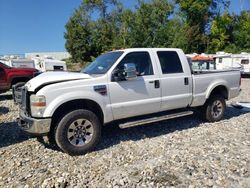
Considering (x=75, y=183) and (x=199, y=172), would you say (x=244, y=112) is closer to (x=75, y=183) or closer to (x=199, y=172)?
(x=199, y=172)

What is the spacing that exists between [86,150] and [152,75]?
6.83 feet

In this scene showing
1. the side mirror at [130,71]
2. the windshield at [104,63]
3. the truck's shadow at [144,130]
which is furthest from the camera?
the truck's shadow at [144,130]

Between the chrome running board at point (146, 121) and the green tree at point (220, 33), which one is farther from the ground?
the green tree at point (220, 33)

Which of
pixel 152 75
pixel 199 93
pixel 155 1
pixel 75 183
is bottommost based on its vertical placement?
pixel 75 183

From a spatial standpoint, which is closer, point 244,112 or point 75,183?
point 75,183

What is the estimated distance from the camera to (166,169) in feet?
13.8

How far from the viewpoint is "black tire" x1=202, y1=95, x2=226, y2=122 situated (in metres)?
6.91

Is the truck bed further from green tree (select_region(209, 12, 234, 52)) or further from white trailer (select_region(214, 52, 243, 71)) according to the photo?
green tree (select_region(209, 12, 234, 52))

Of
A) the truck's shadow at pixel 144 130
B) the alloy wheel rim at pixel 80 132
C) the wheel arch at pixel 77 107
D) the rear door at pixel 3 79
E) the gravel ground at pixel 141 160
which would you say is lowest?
the gravel ground at pixel 141 160

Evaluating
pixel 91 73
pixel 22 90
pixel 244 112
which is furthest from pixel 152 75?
pixel 244 112

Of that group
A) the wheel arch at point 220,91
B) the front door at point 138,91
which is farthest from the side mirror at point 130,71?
the wheel arch at point 220,91

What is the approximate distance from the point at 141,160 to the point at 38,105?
2.01m

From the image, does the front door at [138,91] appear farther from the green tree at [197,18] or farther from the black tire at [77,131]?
the green tree at [197,18]

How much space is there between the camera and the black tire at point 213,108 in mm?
6910
